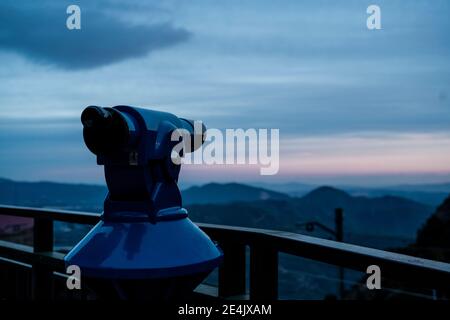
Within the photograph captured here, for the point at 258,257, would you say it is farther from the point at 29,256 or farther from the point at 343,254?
the point at 29,256

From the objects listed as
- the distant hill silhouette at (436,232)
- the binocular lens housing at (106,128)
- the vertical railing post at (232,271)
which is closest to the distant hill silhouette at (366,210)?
the distant hill silhouette at (436,232)

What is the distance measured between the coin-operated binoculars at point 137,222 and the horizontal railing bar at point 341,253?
0.33 m

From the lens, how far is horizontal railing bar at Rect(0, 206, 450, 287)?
4.66 ft

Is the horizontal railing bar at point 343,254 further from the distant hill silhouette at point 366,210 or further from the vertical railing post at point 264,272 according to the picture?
the distant hill silhouette at point 366,210

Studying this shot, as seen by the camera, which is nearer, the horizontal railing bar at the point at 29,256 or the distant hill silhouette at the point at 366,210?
the horizontal railing bar at the point at 29,256

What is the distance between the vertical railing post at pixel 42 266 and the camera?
11.7 ft

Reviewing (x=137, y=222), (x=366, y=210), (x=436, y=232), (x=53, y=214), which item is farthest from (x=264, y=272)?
(x=366, y=210)

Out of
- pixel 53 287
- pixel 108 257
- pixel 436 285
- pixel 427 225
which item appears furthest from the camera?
pixel 427 225

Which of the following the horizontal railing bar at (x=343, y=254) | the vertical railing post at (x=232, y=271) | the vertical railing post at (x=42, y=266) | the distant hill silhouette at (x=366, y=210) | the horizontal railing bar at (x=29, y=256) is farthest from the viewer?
the distant hill silhouette at (x=366, y=210)
